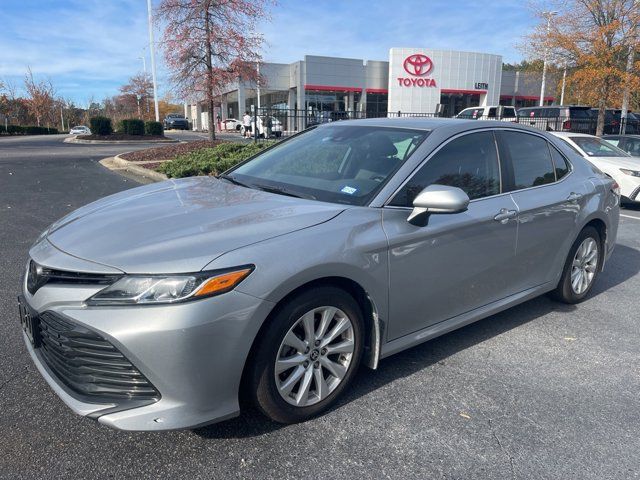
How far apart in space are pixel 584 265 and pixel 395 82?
38.5m

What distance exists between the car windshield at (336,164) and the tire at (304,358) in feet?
2.27

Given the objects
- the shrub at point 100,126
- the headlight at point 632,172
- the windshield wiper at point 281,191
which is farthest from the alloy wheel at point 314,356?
the shrub at point 100,126

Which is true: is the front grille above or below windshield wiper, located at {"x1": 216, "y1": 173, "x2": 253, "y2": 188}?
below

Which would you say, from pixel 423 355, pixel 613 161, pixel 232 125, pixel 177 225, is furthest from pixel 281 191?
pixel 232 125

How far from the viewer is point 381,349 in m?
2.97

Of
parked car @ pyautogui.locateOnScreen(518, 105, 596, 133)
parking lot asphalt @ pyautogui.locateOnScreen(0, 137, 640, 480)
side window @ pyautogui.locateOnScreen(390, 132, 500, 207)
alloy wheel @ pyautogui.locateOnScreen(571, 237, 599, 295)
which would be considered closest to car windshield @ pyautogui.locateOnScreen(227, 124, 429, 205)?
side window @ pyautogui.locateOnScreen(390, 132, 500, 207)

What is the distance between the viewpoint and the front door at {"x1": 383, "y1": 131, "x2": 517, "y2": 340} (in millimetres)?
2965

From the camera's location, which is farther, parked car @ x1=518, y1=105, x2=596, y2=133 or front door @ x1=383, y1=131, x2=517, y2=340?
parked car @ x1=518, y1=105, x2=596, y2=133

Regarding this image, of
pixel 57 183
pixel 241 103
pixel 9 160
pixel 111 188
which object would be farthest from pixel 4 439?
pixel 241 103

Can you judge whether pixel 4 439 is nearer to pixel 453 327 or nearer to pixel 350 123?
pixel 453 327

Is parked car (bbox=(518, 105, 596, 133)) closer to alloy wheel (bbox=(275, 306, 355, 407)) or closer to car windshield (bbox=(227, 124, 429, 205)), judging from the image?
car windshield (bbox=(227, 124, 429, 205))

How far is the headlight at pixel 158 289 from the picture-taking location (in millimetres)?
2193

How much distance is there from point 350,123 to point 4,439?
303 cm

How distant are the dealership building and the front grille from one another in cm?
3863
